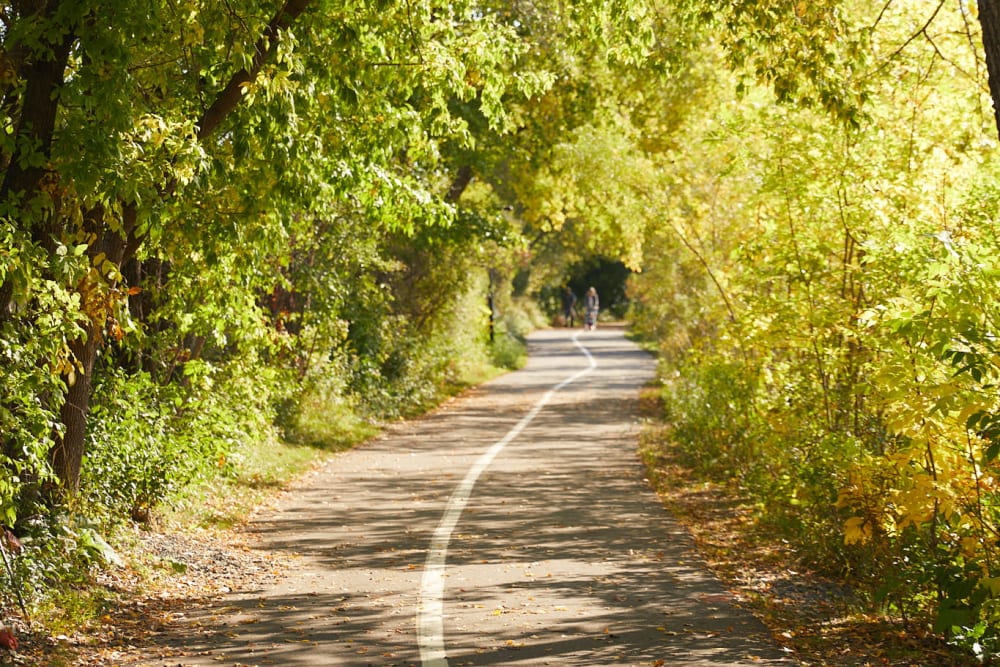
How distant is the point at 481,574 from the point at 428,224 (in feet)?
14.0

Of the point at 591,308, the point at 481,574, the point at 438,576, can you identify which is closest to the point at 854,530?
the point at 481,574

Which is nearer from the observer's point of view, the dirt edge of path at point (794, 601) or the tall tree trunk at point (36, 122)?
the dirt edge of path at point (794, 601)

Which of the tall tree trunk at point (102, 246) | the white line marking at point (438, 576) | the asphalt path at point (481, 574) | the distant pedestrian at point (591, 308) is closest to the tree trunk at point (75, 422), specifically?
the tall tree trunk at point (102, 246)

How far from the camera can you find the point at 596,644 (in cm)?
771

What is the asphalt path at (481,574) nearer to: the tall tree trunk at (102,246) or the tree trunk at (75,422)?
the tree trunk at (75,422)

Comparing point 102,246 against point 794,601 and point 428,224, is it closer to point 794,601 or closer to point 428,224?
point 428,224

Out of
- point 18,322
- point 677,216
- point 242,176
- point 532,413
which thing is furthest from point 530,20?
point 18,322

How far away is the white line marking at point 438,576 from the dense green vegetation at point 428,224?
2.51 meters

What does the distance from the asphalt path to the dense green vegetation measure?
3.96ft

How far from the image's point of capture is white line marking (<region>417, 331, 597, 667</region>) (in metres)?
7.68

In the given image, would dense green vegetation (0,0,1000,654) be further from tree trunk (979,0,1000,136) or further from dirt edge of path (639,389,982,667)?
dirt edge of path (639,389,982,667)

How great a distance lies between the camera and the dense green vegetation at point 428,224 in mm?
7535

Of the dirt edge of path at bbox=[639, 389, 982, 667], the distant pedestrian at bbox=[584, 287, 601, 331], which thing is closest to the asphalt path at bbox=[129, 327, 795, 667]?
the dirt edge of path at bbox=[639, 389, 982, 667]

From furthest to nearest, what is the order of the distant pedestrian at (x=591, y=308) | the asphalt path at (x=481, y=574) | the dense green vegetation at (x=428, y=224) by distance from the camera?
the distant pedestrian at (x=591, y=308) → the asphalt path at (x=481, y=574) → the dense green vegetation at (x=428, y=224)
